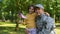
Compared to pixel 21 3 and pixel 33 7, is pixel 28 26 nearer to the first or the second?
pixel 33 7

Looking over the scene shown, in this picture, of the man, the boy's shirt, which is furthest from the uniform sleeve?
the boy's shirt

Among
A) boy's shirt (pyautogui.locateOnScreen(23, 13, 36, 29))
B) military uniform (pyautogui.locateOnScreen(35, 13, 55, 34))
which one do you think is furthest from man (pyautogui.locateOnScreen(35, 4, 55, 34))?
boy's shirt (pyautogui.locateOnScreen(23, 13, 36, 29))

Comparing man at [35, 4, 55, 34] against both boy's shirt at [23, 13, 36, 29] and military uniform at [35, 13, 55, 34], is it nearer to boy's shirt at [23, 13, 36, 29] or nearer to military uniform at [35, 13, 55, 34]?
military uniform at [35, 13, 55, 34]

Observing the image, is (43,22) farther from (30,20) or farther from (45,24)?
(30,20)

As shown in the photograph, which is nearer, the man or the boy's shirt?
the man

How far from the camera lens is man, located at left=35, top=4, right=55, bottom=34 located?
4.96m

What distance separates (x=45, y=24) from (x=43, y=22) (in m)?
0.07

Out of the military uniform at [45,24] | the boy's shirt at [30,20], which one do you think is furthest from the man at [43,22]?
the boy's shirt at [30,20]

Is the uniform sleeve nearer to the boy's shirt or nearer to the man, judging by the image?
the man

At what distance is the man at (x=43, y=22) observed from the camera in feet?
16.3

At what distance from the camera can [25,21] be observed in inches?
224

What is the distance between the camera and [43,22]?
5.04 m

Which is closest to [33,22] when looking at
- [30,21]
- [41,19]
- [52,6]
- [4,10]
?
[30,21]

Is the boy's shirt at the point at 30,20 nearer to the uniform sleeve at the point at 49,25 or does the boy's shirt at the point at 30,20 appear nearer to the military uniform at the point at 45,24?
the military uniform at the point at 45,24
